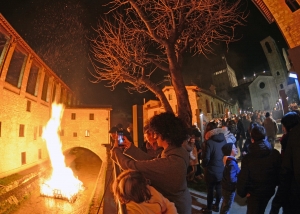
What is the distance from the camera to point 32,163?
18.5 meters

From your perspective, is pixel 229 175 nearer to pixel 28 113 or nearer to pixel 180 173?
pixel 180 173

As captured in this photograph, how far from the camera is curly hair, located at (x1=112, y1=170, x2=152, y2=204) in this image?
6.16ft

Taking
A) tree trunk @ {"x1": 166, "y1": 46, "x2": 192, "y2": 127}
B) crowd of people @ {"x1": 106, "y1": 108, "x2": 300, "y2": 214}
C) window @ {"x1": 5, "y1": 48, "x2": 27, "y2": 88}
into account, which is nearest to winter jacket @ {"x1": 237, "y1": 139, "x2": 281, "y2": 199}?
crowd of people @ {"x1": 106, "y1": 108, "x2": 300, "y2": 214}

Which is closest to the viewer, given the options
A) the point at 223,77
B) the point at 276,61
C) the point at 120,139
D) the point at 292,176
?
the point at 292,176

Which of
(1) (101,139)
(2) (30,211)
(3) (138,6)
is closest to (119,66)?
(3) (138,6)

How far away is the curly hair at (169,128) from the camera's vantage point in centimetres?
227

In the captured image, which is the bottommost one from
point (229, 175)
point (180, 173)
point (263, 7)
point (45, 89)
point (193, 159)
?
point (193, 159)

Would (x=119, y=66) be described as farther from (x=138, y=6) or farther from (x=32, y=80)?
(x=32, y=80)

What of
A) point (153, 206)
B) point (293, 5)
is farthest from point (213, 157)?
point (293, 5)

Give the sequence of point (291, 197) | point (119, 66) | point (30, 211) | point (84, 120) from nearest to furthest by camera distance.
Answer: point (291, 197)
point (30, 211)
point (119, 66)
point (84, 120)

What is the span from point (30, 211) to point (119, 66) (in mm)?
6910

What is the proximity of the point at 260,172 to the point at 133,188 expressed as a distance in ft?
7.04

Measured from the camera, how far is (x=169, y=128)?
2.31 meters

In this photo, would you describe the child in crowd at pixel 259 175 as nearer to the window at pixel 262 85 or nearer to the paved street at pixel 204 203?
the paved street at pixel 204 203
